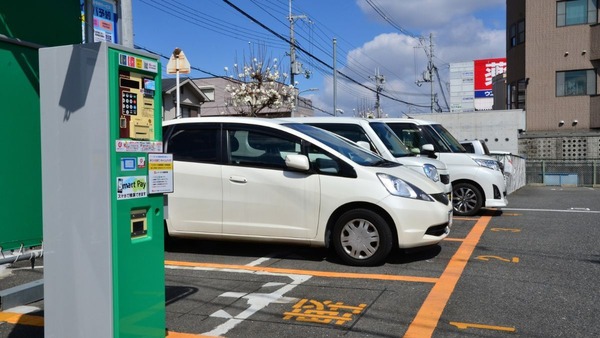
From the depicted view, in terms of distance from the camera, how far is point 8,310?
4848 millimetres

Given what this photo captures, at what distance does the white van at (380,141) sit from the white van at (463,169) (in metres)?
1.20

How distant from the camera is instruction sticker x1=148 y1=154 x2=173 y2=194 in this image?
11.3 feet

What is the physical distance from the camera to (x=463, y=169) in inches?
428

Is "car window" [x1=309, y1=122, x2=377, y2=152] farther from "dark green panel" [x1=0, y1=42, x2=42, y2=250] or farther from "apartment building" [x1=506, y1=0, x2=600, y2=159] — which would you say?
"apartment building" [x1=506, y1=0, x2=600, y2=159]

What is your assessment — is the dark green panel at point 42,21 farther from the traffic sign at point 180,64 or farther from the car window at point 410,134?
the car window at point 410,134

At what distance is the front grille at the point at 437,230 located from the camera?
6250 mm

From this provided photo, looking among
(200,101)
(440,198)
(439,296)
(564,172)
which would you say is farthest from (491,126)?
(439,296)

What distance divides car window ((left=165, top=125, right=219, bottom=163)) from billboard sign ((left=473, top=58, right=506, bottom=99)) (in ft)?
177

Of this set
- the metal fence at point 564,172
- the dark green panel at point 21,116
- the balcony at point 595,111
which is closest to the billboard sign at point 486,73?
the balcony at point 595,111

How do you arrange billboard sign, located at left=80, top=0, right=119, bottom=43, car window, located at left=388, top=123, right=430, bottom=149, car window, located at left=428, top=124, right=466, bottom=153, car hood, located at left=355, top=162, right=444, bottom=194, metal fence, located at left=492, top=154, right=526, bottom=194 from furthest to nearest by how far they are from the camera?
metal fence, located at left=492, top=154, right=526, bottom=194 → car window, located at left=428, top=124, right=466, bottom=153 → car window, located at left=388, top=123, right=430, bottom=149 → car hood, located at left=355, top=162, right=444, bottom=194 → billboard sign, located at left=80, top=0, right=119, bottom=43

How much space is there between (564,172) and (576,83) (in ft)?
14.9

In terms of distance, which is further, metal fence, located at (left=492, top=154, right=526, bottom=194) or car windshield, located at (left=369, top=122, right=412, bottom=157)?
metal fence, located at (left=492, top=154, right=526, bottom=194)

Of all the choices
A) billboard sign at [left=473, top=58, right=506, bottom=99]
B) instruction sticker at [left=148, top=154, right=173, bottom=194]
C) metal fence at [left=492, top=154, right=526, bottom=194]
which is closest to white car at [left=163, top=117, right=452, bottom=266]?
instruction sticker at [left=148, top=154, right=173, bottom=194]

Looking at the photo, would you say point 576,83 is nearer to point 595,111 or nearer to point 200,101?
point 595,111
